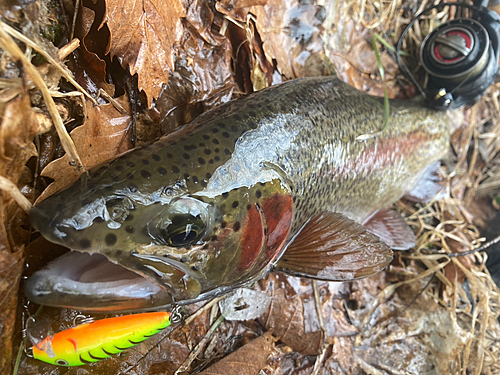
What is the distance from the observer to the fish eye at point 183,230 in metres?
1.34

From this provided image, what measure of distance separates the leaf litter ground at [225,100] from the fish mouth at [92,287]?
160 mm

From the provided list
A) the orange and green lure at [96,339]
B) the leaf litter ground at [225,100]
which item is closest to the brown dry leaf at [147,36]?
the leaf litter ground at [225,100]

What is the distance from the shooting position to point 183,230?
1369 millimetres

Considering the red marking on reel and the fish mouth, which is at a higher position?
the red marking on reel

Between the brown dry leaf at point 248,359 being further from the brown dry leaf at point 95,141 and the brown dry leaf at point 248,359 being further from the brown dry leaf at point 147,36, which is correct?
the brown dry leaf at point 147,36

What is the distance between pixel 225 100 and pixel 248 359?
5.96 ft

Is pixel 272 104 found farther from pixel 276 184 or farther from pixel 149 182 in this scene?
pixel 149 182

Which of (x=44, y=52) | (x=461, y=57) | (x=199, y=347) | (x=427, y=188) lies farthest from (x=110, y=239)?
(x=461, y=57)

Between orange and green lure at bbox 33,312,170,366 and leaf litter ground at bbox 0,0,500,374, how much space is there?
0.14 metres

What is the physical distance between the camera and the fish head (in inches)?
48.5

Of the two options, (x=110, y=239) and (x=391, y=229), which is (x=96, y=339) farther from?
(x=391, y=229)

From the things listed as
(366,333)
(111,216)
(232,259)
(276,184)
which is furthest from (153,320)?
(366,333)

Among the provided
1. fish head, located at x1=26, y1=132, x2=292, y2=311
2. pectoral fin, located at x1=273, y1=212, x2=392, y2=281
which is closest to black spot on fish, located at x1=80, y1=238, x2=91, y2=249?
fish head, located at x1=26, y1=132, x2=292, y2=311

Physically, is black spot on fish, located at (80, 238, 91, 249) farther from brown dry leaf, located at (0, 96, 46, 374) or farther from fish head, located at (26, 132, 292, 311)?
brown dry leaf, located at (0, 96, 46, 374)
